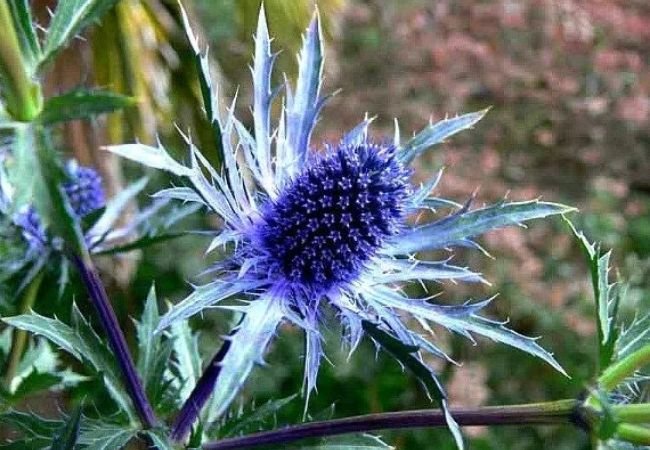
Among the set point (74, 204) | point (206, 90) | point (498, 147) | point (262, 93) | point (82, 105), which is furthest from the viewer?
point (498, 147)

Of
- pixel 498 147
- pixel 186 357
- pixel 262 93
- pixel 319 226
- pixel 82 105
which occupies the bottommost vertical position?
pixel 498 147

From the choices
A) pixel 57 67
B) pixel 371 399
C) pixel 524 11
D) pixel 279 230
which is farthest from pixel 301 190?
pixel 524 11

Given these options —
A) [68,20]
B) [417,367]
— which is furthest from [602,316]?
[68,20]

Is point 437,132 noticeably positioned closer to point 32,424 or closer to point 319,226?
point 319,226

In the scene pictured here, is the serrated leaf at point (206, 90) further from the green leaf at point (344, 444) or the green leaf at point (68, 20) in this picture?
the green leaf at point (344, 444)

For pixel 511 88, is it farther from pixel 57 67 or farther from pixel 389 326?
pixel 389 326

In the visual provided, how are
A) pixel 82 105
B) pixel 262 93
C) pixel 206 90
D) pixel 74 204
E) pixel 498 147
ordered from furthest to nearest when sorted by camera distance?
1. pixel 498 147
2. pixel 74 204
3. pixel 262 93
4. pixel 206 90
5. pixel 82 105

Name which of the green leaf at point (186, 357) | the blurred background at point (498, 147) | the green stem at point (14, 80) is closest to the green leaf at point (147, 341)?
the green leaf at point (186, 357)
